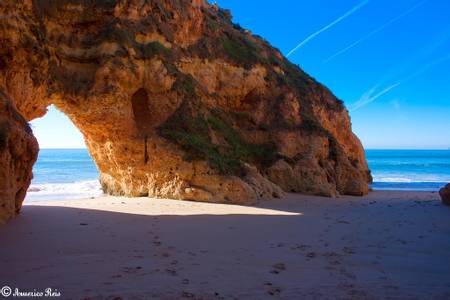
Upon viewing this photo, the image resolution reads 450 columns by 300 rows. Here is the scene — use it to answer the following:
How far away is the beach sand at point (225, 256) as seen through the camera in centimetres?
340

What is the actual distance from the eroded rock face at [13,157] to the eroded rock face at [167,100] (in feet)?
4.75

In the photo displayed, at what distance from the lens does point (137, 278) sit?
3.62 m

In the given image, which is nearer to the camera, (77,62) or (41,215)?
(41,215)

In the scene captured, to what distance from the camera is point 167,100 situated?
1252cm

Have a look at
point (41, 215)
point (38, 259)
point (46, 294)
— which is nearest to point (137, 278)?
point (46, 294)

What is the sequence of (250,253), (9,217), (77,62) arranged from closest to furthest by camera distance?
(250,253) < (9,217) < (77,62)

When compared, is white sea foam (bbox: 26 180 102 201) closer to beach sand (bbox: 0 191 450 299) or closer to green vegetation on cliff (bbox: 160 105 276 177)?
green vegetation on cliff (bbox: 160 105 276 177)

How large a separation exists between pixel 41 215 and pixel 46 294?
194 inches

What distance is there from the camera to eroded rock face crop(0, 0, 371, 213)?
33.0 feet

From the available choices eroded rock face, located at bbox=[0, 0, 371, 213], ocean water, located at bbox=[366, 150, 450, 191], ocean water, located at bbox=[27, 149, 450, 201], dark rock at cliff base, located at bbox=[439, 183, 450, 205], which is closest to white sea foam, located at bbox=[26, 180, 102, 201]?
ocean water, located at bbox=[27, 149, 450, 201]

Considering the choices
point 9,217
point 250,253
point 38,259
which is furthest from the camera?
point 9,217

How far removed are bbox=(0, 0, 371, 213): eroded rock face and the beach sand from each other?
3506mm

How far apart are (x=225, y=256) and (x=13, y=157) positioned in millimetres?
4709

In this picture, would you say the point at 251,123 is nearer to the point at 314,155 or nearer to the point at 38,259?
the point at 314,155
